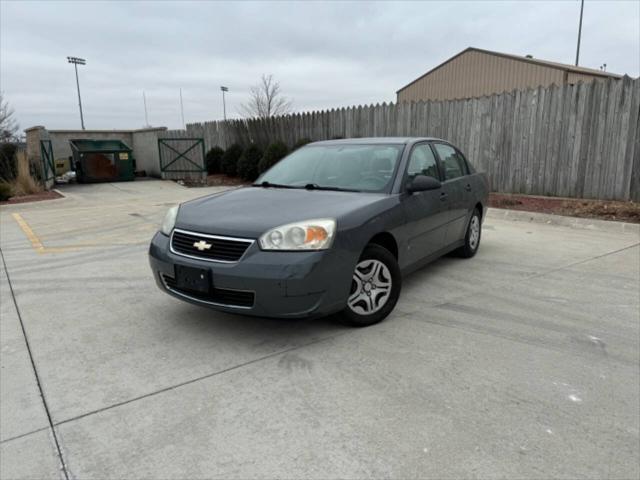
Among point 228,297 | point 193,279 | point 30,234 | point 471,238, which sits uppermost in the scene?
point 193,279

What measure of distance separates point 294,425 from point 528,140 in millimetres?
9596

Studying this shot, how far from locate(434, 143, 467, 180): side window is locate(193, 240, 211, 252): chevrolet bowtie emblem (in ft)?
9.58

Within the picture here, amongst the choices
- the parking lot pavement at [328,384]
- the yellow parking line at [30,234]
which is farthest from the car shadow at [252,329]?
the yellow parking line at [30,234]

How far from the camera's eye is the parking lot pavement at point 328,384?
2.28m

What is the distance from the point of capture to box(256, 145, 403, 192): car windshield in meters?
4.28

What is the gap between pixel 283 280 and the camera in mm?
3127

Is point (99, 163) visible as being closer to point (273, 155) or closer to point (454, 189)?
point (273, 155)

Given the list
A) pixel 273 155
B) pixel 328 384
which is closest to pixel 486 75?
pixel 273 155

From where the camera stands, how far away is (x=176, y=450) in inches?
92.0

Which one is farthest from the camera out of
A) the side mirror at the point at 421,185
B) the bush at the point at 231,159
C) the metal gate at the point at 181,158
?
the metal gate at the point at 181,158

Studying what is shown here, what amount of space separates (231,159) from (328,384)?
1536cm

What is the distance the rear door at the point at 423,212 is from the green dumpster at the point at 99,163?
47.2ft

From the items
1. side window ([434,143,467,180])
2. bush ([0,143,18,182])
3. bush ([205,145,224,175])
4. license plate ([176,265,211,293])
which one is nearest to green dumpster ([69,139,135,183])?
bush ([0,143,18,182])

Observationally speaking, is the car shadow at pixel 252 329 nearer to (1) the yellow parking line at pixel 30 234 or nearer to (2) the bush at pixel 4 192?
(1) the yellow parking line at pixel 30 234
